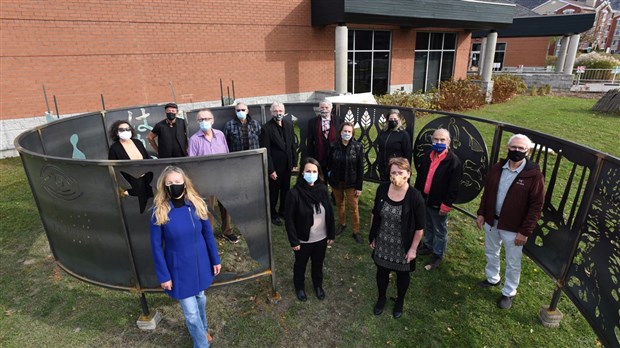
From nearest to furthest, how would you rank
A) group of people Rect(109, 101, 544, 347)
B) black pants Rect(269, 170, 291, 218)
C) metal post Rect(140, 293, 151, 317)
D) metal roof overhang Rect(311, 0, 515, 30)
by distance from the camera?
group of people Rect(109, 101, 544, 347), metal post Rect(140, 293, 151, 317), black pants Rect(269, 170, 291, 218), metal roof overhang Rect(311, 0, 515, 30)

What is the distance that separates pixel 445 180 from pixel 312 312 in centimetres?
229

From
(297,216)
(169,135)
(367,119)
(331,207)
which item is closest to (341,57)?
(367,119)

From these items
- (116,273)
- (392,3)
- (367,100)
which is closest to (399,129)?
(116,273)

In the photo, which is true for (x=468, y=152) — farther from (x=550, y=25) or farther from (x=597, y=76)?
(x=597, y=76)

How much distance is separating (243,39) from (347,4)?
13.3 feet

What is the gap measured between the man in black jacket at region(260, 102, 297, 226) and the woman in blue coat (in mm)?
2455

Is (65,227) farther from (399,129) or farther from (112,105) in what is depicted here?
(112,105)

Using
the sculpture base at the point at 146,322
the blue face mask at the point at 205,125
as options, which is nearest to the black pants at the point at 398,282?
the sculpture base at the point at 146,322

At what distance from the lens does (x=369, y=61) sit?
56.0 ft

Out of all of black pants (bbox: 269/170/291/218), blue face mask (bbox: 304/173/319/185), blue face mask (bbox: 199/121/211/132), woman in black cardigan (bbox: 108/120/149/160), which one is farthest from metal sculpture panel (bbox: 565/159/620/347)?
woman in black cardigan (bbox: 108/120/149/160)

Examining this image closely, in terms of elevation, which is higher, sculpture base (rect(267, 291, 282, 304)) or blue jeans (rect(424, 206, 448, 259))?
blue jeans (rect(424, 206, 448, 259))

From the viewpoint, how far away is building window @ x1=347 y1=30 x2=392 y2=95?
16328mm

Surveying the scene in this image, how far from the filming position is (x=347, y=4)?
13.1 m

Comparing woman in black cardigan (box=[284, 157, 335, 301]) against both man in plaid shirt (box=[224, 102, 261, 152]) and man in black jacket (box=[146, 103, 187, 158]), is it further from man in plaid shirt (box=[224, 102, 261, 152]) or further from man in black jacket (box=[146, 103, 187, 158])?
man in black jacket (box=[146, 103, 187, 158])
